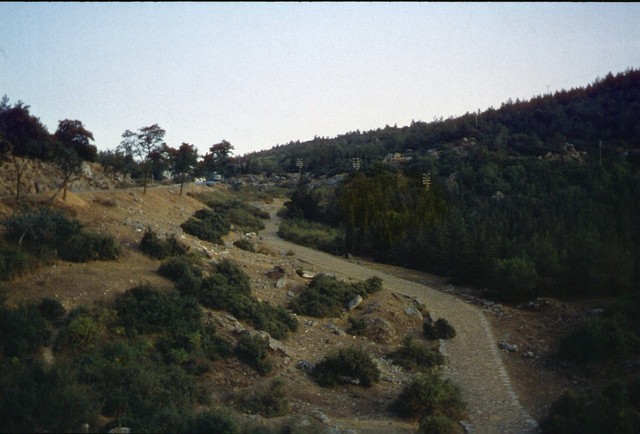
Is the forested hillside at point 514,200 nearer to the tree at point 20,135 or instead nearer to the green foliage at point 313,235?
the green foliage at point 313,235

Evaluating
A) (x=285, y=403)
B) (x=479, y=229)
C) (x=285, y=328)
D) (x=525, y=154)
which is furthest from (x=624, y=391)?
(x=525, y=154)

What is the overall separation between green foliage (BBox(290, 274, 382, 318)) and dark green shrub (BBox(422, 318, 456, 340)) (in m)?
2.89

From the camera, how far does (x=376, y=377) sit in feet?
42.2

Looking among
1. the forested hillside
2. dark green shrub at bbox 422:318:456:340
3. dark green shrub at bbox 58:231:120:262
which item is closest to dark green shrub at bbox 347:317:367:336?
dark green shrub at bbox 422:318:456:340

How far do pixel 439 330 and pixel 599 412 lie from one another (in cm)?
731

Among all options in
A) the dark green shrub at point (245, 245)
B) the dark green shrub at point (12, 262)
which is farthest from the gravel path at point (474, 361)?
the dark green shrub at point (12, 262)

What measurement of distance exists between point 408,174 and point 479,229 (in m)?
15.5

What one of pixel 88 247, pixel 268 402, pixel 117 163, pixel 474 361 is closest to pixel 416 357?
pixel 474 361

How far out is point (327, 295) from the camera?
18.3 metres

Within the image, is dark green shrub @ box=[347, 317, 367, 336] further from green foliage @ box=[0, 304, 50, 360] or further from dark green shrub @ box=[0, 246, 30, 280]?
dark green shrub @ box=[0, 246, 30, 280]

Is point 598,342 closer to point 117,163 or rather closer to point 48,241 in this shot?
point 48,241

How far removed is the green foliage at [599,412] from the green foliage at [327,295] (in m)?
7.98

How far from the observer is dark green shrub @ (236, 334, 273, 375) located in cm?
1260

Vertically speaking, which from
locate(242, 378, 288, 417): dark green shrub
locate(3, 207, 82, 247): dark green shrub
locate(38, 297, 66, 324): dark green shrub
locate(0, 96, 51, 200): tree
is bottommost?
locate(242, 378, 288, 417): dark green shrub
